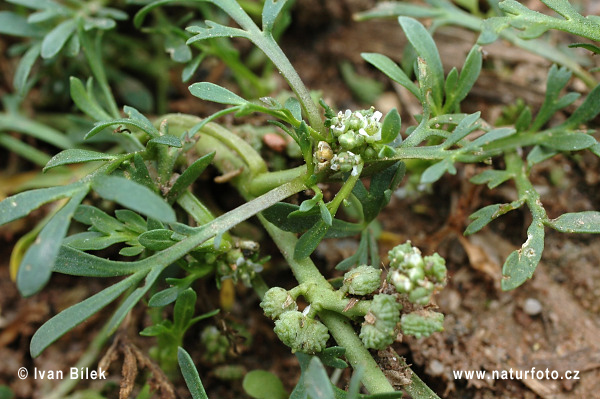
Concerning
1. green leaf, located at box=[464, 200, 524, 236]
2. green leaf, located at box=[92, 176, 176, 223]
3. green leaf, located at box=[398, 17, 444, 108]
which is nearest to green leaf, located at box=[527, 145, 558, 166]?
green leaf, located at box=[464, 200, 524, 236]

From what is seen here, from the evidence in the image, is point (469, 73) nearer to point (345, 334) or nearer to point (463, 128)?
point (463, 128)

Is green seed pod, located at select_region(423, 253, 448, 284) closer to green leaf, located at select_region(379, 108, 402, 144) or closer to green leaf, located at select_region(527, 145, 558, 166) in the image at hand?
green leaf, located at select_region(379, 108, 402, 144)

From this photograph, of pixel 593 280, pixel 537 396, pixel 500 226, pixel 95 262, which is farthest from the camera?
pixel 500 226

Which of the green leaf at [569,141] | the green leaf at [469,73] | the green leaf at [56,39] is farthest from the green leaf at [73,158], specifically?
the green leaf at [569,141]

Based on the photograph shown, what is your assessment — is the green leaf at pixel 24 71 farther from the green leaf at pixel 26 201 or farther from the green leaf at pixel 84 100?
the green leaf at pixel 26 201

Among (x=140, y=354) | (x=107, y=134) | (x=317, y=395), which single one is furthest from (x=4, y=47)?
(x=317, y=395)

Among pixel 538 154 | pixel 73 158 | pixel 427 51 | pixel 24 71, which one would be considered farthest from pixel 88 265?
pixel 538 154

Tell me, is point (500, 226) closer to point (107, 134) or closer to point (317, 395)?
point (317, 395)
